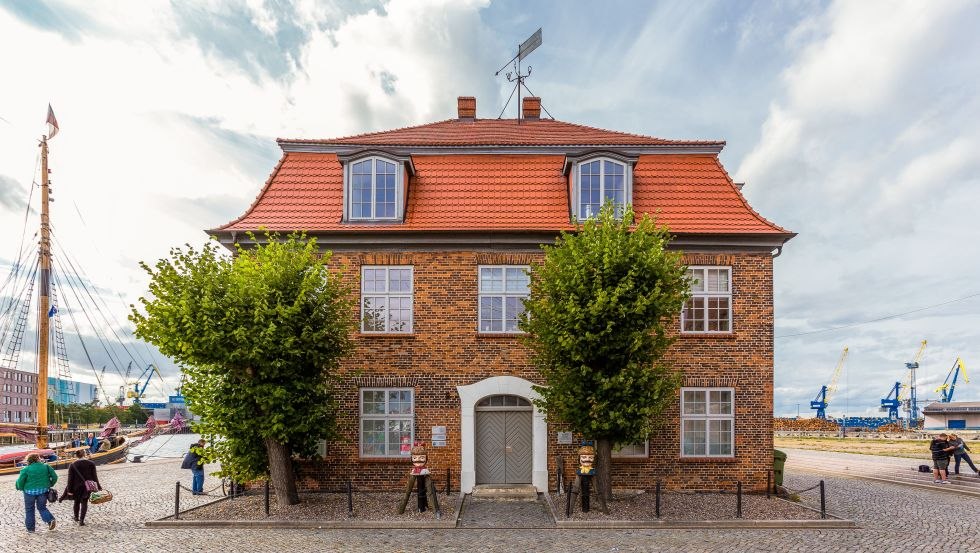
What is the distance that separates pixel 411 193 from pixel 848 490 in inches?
591

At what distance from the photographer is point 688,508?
14023mm

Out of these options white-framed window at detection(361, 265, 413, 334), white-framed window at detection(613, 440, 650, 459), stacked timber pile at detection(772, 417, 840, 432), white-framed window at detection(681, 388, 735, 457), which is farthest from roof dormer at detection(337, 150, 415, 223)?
stacked timber pile at detection(772, 417, 840, 432)

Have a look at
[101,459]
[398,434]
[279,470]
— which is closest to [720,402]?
[398,434]

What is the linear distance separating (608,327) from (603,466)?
3.40m

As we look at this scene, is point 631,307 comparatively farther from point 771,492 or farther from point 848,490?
point 848,490

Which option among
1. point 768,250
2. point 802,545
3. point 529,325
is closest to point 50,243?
point 529,325

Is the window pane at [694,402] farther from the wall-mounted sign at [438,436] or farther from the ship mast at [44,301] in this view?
the ship mast at [44,301]

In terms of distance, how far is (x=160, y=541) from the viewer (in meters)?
11.4

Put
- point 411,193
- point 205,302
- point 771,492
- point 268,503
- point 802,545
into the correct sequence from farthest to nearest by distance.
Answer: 1. point 411,193
2. point 771,492
3. point 268,503
4. point 205,302
5. point 802,545

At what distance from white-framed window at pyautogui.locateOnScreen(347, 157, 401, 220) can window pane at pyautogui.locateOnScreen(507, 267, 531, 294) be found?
11.0 ft

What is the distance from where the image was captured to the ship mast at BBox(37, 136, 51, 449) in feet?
98.6

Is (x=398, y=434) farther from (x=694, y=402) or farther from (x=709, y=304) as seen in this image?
(x=709, y=304)

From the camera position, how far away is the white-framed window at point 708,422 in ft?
52.8

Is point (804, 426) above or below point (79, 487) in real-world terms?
below
